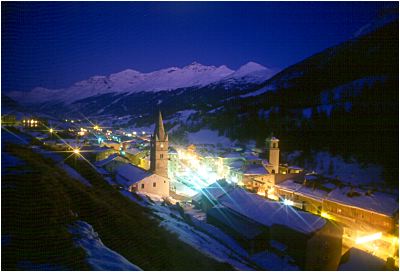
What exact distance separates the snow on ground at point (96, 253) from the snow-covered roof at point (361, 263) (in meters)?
12.8

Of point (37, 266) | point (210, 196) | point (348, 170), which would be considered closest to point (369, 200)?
point (210, 196)

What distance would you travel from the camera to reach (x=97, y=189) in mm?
14898

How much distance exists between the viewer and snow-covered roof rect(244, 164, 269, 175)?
3484 cm

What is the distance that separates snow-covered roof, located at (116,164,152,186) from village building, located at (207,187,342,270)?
336 inches

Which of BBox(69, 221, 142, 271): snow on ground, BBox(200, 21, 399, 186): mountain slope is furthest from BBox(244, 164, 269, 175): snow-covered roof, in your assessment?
BBox(69, 221, 142, 271): snow on ground

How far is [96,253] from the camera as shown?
7.91 m

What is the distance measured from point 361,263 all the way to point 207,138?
71662 millimetres

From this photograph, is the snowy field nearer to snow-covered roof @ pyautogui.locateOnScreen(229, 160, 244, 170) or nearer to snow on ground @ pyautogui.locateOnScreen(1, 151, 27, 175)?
snow on ground @ pyautogui.locateOnScreen(1, 151, 27, 175)

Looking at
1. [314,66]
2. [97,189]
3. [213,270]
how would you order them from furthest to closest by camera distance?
[314,66] < [97,189] < [213,270]

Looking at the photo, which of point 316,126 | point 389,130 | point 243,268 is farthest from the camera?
point 316,126

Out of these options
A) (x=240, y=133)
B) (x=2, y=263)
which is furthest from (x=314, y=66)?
(x=2, y=263)

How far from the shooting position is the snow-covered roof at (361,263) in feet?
48.1

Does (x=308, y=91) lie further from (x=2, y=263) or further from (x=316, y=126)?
(x=2, y=263)

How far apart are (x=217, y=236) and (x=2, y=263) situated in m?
13.5
